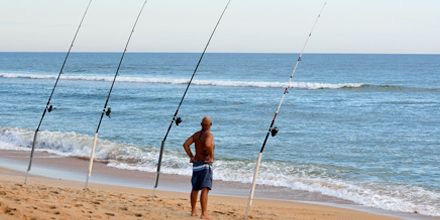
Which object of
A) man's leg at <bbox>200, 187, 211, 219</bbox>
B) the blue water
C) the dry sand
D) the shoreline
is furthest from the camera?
the blue water

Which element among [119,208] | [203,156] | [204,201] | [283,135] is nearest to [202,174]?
[203,156]

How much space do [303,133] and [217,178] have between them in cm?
605

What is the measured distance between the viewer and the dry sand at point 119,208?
546cm

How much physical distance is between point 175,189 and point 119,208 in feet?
11.4

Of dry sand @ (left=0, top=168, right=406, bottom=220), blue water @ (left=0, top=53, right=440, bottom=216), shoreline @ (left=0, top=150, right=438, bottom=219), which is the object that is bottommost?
dry sand @ (left=0, top=168, right=406, bottom=220)

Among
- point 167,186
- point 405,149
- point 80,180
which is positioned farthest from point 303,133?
point 80,180

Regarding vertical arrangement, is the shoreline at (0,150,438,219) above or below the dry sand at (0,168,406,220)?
above

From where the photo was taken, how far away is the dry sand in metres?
5.46

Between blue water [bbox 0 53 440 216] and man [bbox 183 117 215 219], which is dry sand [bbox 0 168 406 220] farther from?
blue water [bbox 0 53 440 216]

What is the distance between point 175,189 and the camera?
967 cm

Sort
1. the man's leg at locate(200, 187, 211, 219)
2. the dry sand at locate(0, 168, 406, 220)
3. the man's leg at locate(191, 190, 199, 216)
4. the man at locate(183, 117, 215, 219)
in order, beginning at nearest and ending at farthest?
the dry sand at locate(0, 168, 406, 220) < the man at locate(183, 117, 215, 219) < the man's leg at locate(200, 187, 211, 219) < the man's leg at locate(191, 190, 199, 216)

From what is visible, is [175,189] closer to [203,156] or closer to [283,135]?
[203,156]

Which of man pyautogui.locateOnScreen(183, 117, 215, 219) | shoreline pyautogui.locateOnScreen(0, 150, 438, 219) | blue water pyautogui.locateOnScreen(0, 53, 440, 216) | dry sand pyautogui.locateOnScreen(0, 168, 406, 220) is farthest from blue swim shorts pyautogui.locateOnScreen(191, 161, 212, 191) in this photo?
blue water pyautogui.locateOnScreen(0, 53, 440, 216)

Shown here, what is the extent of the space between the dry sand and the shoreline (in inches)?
0.7
